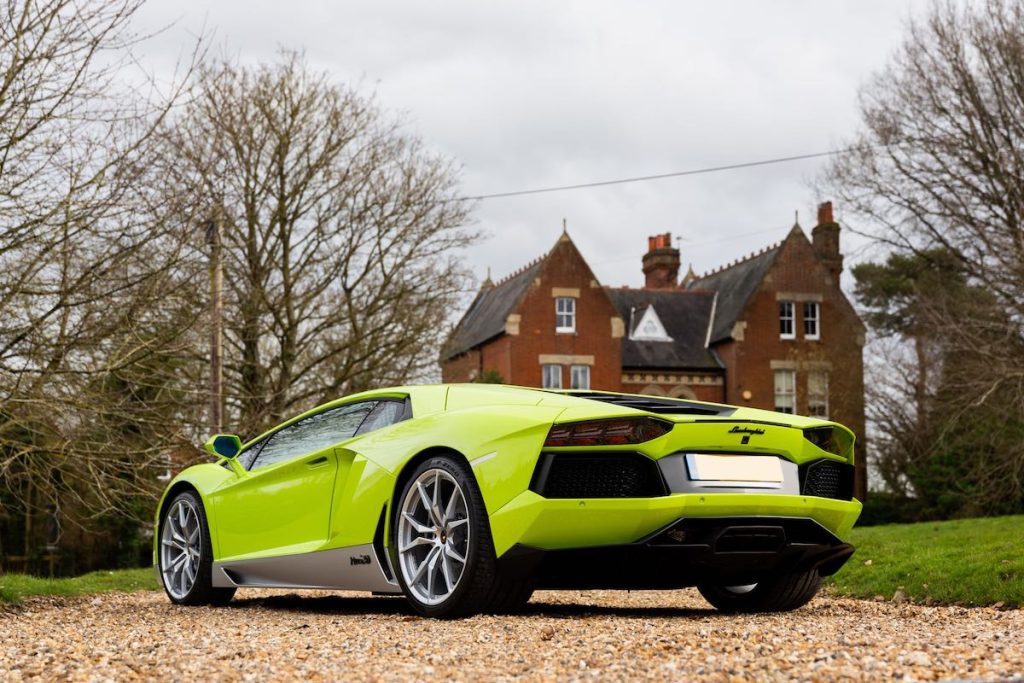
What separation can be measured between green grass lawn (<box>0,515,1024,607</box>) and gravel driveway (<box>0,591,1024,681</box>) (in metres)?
1.74

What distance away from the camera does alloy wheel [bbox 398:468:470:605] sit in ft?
20.9

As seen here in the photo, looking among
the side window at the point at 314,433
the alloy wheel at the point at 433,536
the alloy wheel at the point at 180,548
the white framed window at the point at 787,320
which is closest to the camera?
the alloy wheel at the point at 433,536

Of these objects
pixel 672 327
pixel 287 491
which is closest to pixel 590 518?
pixel 287 491

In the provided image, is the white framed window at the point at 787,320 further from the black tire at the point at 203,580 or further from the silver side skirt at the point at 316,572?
the silver side skirt at the point at 316,572

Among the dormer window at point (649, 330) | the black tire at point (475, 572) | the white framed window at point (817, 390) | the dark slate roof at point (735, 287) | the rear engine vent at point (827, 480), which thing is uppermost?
the dark slate roof at point (735, 287)

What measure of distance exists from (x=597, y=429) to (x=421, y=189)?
79.7ft

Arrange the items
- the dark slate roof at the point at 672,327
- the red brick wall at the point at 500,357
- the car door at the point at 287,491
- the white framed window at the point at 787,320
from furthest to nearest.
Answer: the white framed window at the point at 787,320 < the dark slate roof at the point at 672,327 < the red brick wall at the point at 500,357 < the car door at the point at 287,491

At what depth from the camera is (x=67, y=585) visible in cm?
1156

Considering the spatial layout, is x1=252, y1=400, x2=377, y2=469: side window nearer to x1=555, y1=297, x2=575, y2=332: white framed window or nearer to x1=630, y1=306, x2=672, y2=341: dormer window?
x1=555, y1=297, x2=575, y2=332: white framed window

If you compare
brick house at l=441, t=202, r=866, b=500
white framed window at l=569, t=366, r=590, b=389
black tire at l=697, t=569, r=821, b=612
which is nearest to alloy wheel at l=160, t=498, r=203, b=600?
black tire at l=697, t=569, r=821, b=612

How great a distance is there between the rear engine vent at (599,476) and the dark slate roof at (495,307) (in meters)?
35.5

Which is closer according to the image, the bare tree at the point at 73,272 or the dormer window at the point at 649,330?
the bare tree at the point at 73,272

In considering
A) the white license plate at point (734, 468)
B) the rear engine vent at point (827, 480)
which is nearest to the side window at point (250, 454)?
the white license plate at point (734, 468)

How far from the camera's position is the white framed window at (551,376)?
43.9 m
